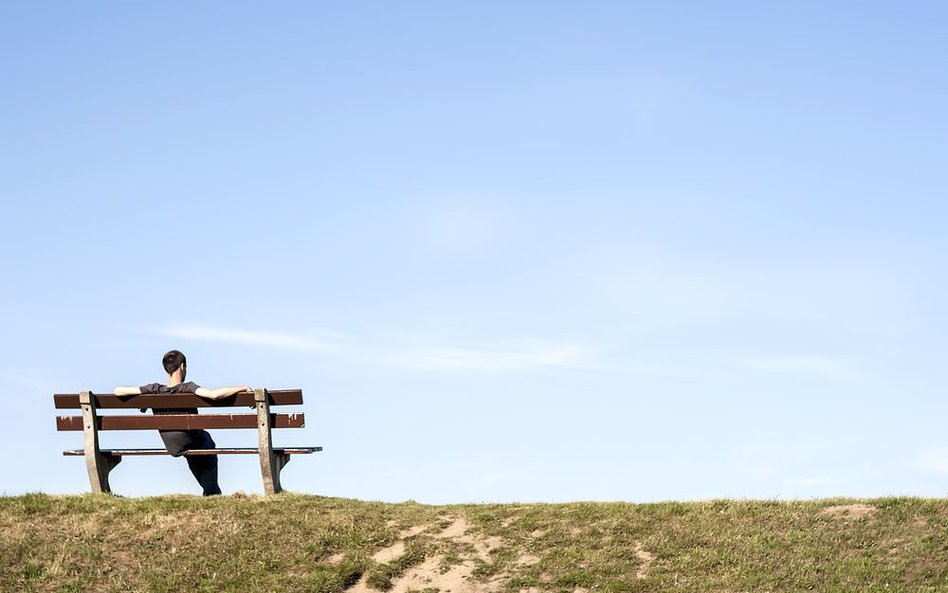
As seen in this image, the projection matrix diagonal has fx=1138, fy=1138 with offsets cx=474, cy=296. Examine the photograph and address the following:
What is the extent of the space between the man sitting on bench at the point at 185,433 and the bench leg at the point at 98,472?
3.59 ft

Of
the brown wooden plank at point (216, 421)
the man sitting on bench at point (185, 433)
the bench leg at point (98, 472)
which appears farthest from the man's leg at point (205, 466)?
the bench leg at point (98, 472)

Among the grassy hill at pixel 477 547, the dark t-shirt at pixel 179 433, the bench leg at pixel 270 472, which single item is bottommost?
the grassy hill at pixel 477 547

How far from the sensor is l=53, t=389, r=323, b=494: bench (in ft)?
57.8

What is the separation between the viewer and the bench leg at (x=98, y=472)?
18.2m

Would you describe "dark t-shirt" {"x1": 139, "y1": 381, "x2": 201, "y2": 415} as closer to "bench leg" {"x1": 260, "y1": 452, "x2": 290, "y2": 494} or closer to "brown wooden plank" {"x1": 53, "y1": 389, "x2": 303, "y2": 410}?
"brown wooden plank" {"x1": 53, "y1": 389, "x2": 303, "y2": 410}

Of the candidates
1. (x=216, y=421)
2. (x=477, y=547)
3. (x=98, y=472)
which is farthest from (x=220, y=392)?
(x=477, y=547)

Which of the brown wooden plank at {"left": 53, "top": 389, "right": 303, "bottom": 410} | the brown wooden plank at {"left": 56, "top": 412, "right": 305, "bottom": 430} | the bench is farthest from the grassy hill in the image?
the brown wooden plank at {"left": 53, "top": 389, "right": 303, "bottom": 410}

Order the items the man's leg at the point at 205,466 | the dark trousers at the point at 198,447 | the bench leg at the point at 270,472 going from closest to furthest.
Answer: the bench leg at the point at 270,472
the dark trousers at the point at 198,447
the man's leg at the point at 205,466

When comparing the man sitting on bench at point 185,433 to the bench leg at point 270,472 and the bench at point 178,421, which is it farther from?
the bench leg at point 270,472

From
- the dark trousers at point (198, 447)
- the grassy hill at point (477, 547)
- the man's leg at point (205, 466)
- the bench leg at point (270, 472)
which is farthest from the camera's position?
the man's leg at point (205, 466)

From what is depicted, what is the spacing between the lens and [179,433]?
58.5 feet

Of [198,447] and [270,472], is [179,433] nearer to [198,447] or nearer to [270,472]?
[198,447]

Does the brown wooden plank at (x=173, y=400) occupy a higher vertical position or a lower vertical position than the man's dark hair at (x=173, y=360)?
lower

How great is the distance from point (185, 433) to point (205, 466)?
2.19ft
